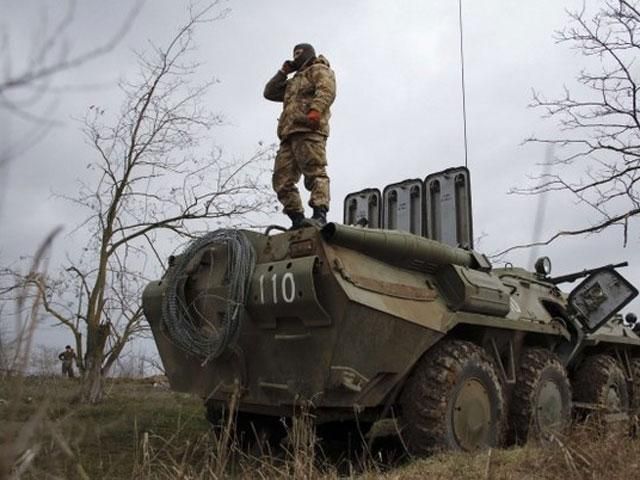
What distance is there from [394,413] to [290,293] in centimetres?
136

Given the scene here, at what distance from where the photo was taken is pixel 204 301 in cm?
572

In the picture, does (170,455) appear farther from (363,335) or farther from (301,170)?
(301,170)

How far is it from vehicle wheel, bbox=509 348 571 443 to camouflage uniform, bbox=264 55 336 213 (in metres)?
2.39

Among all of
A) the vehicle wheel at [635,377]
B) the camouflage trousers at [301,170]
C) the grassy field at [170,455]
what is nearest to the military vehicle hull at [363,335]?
the grassy field at [170,455]

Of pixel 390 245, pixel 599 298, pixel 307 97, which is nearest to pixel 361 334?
pixel 390 245

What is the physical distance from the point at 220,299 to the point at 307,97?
195cm

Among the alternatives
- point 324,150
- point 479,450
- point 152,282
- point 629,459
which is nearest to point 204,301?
point 152,282

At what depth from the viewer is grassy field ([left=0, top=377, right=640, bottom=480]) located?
4.05ft

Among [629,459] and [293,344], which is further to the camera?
[293,344]

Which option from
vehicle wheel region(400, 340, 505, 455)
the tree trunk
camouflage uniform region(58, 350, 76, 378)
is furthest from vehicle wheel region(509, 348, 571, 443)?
the tree trunk

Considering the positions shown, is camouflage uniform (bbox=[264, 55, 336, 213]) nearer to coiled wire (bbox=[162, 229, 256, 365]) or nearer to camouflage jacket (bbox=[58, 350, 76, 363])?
coiled wire (bbox=[162, 229, 256, 365])

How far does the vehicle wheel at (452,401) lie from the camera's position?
5051 mm

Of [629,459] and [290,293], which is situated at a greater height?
[290,293]

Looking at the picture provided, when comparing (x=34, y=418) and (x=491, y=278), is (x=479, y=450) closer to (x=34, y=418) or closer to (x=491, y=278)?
(x=491, y=278)
